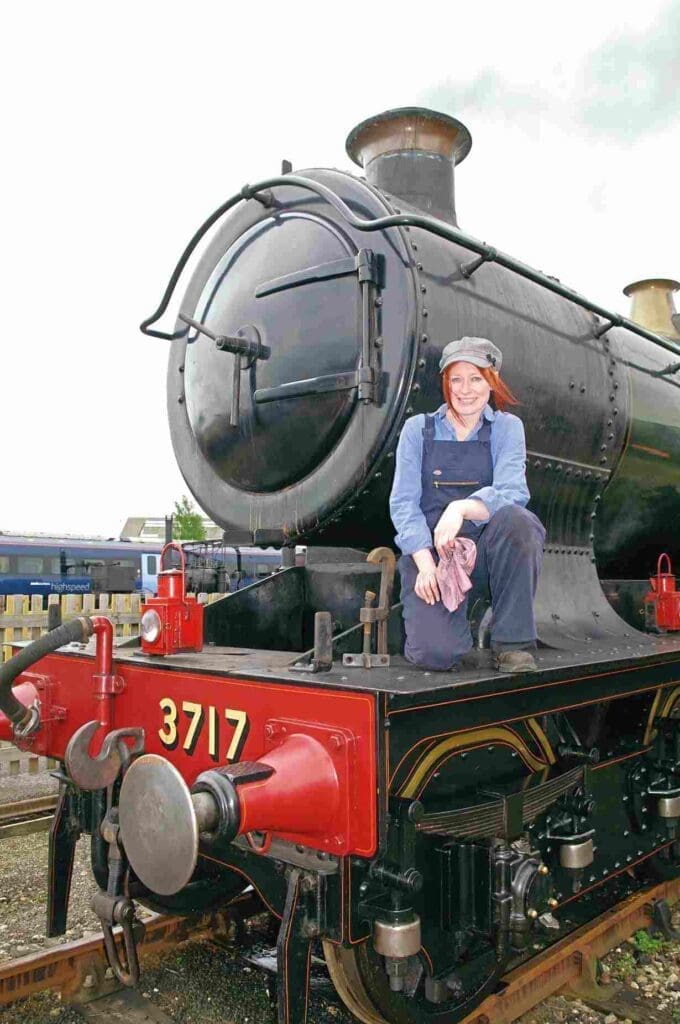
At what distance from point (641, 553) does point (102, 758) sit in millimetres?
2785

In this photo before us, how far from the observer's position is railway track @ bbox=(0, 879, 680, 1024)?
281 cm

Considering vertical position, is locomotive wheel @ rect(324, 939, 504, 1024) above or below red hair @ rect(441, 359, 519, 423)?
below

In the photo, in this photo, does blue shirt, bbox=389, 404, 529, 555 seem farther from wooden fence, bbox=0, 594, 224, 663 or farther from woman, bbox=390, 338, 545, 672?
wooden fence, bbox=0, 594, 224, 663

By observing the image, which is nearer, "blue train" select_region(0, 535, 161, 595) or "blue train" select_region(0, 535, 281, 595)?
"blue train" select_region(0, 535, 281, 595)

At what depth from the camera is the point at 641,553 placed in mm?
4145

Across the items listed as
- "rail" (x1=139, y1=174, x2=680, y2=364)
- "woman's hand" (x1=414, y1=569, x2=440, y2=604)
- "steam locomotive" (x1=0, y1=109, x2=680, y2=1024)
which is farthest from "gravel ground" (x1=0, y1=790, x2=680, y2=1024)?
"rail" (x1=139, y1=174, x2=680, y2=364)

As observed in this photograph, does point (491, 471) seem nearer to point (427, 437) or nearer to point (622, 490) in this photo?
point (427, 437)

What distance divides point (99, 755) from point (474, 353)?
5.44 feet

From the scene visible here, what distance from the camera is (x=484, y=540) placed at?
2.52 meters

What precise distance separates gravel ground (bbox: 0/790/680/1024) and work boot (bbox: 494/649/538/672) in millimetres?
1333

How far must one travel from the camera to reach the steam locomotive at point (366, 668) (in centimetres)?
208

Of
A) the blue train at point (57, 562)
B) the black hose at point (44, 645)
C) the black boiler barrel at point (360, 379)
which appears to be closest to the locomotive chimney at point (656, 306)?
the black boiler barrel at point (360, 379)

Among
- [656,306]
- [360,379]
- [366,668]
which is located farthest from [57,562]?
[366,668]

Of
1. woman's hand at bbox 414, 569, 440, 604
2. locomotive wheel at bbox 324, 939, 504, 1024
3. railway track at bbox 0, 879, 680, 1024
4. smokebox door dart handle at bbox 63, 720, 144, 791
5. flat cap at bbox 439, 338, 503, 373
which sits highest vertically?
flat cap at bbox 439, 338, 503, 373
